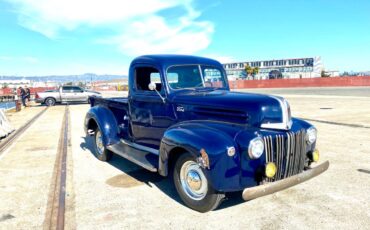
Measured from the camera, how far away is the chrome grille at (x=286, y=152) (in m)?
3.45

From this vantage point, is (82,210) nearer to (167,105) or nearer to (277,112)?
(167,105)

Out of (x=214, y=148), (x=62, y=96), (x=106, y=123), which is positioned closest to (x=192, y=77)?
(x=214, y=148)

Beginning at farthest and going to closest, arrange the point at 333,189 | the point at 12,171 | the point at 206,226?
the point at 12,171 → the point at 333,189 → the point at 206,226

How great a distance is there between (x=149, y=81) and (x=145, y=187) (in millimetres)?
1753

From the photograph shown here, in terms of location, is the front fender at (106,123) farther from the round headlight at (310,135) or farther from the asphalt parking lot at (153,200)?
the round headlight at (310,135)

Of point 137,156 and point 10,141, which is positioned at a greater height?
point 137,156

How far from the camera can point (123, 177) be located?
5.07 m

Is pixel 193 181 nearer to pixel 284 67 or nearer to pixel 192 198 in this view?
pixel 192 198

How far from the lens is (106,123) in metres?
5.88

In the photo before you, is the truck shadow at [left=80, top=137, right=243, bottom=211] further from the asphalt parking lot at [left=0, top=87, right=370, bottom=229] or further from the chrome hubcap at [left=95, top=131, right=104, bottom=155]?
the chrome hubcap at [left=95, top=131, right=104, bottom=155]

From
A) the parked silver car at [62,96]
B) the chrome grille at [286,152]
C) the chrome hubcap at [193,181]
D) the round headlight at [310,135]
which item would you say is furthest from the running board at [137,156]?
the parked silver car at [62,96]

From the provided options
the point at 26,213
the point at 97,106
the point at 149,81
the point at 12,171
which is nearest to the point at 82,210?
the point at 26,213

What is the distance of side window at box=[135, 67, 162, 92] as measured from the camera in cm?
476

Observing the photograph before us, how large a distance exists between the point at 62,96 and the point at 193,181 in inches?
852
